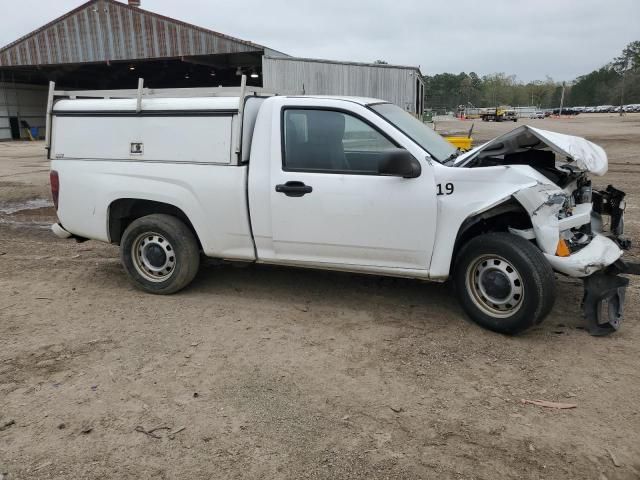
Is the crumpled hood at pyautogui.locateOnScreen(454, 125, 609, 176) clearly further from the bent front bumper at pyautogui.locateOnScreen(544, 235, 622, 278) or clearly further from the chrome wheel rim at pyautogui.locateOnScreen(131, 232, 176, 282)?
the chrome wheel rim at pyautogui.locateOnScreen(131, 232, 176, 282)

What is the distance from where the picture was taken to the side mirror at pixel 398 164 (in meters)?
4.19

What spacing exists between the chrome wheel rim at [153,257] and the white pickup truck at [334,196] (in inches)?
0.6

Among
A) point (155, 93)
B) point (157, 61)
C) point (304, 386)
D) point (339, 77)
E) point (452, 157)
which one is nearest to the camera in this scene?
point (304, 386)

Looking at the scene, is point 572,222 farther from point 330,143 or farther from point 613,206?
point 330,143

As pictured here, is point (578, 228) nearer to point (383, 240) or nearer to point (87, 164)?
point (383, 240)

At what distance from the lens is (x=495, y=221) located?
4.53 m

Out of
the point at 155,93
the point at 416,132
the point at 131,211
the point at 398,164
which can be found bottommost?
the point at 131,211

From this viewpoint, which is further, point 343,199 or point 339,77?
point 339,77

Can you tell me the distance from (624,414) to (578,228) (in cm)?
188

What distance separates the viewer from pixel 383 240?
14.7 ft

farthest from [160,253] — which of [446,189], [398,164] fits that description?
[446,189]

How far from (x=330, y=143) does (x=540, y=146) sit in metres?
1.78

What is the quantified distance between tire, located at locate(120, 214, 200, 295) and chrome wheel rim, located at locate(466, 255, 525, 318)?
2591 mm

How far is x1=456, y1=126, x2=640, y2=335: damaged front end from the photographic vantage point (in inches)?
162
